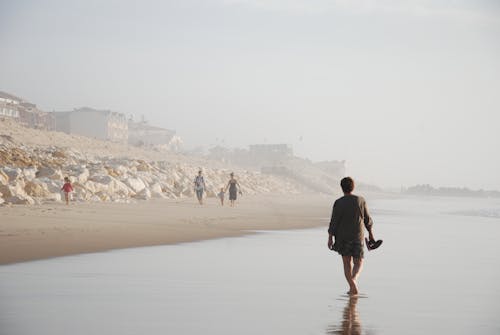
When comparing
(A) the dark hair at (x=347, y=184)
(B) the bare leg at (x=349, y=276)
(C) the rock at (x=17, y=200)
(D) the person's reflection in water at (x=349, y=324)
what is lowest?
(D) the person's reflection in water at (x=349, y=324)

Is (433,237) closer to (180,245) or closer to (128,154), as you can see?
(180,245)

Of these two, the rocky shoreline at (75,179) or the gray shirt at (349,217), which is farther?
the rocky shoreline at (75,179)

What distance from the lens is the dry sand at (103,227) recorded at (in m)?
12.4

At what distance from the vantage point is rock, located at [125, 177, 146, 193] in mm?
28422

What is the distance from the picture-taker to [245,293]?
8320 millimetres

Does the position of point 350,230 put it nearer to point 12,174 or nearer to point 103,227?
point 103,227

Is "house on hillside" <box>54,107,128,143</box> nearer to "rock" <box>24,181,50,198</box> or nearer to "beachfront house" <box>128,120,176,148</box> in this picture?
"beachfront house" <box>128,120,176,148</box>

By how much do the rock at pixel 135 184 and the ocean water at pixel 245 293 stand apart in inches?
592

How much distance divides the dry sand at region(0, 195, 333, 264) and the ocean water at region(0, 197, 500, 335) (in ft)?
3.07

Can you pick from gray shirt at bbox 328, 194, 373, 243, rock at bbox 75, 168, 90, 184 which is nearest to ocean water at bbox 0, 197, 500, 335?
gray shirt at bbox 328, 194, 373, 243

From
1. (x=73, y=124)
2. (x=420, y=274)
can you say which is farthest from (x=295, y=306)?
(x=73, y=124)

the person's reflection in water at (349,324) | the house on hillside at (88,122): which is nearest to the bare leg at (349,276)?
the person's reflection in water at (349,324)

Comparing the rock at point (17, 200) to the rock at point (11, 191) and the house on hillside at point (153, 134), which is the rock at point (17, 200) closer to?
the rock at point (11, 191)

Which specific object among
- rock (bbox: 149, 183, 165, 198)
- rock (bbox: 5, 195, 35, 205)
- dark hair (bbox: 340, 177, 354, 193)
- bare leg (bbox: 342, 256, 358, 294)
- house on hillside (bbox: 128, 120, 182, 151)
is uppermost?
house on hillside (bbox: 128, 120, 182, 151)
